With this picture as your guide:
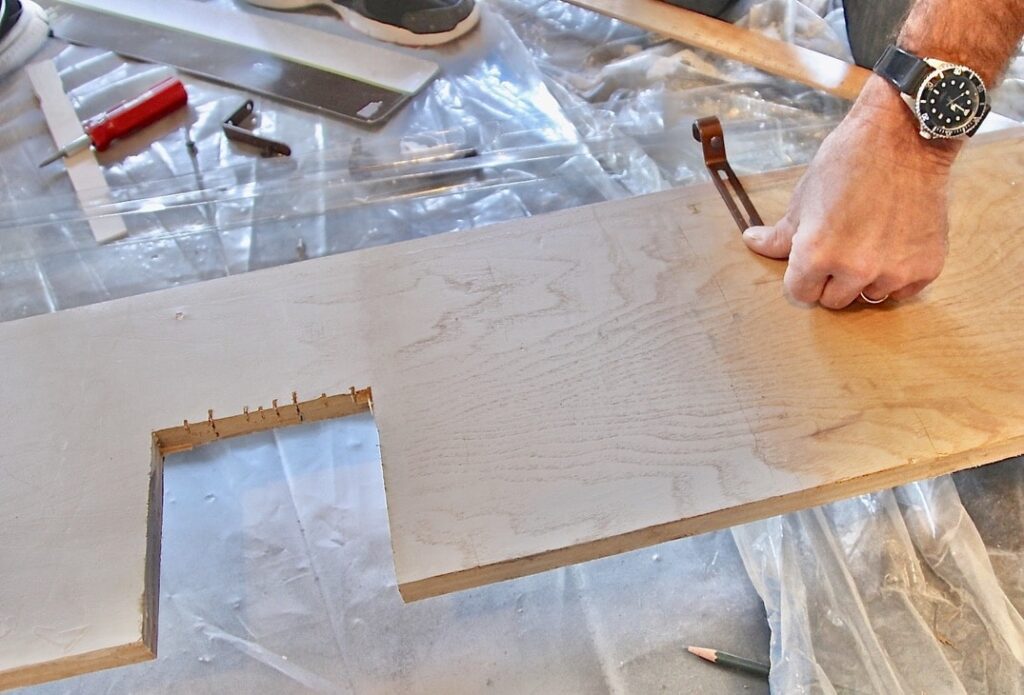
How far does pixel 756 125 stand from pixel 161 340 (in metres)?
1.07

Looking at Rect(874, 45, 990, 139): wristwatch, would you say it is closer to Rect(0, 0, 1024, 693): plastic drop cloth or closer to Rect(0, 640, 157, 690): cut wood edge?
Rect(0, 0, 1024, 693): plastic drop cloth

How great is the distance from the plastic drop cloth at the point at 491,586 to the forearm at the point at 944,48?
429 mm

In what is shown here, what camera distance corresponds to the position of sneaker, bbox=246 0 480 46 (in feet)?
5.34

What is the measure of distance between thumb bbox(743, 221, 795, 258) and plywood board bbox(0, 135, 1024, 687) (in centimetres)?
2

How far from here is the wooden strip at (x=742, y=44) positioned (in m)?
1.48

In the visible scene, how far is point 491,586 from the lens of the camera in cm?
116

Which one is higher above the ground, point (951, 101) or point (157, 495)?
point (951, 101)

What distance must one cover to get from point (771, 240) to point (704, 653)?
538mm

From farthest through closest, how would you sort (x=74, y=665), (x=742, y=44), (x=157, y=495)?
(x=742, y=44) → (x=157, y=495) → (x=74, y=665)

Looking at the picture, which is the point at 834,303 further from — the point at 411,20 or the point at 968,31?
the point at 411,20

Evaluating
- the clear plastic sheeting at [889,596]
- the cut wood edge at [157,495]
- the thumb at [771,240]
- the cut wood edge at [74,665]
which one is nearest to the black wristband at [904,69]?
the thumb at [771,240]

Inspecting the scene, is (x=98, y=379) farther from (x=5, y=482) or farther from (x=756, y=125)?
(x=756, y=125)

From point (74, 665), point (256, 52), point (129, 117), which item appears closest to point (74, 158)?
point (129, 117)

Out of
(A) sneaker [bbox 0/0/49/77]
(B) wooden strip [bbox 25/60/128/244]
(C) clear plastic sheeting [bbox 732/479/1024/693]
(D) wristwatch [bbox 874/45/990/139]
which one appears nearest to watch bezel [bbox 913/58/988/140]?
(D) wristwatch [bbox 874/45/990/139]
